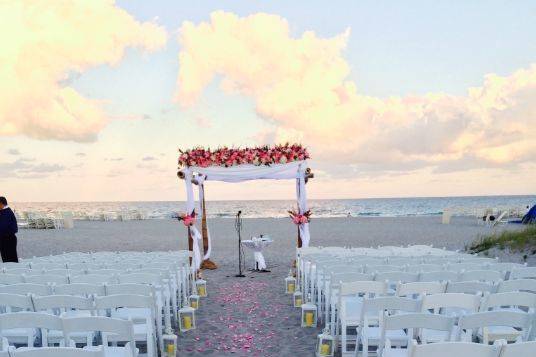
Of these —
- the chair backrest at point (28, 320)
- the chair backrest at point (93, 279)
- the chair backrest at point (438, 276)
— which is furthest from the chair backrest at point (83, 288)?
the chair backrest at point (438, 276)

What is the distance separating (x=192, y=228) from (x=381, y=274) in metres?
7.57

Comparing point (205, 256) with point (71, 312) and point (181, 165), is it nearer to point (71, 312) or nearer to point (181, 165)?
point (181, 165)

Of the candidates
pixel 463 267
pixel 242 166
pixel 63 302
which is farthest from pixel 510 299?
pixel 242 166

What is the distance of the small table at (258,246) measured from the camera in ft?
38.7

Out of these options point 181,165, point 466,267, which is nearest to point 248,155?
point 181,165

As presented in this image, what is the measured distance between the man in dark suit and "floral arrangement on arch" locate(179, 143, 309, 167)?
14.5ft

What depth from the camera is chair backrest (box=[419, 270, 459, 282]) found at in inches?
220

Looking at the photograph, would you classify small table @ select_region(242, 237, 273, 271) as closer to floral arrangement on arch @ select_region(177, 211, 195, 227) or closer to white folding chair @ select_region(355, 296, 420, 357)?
floral arrangement on arch @ select_region(177, 211, 195, 227)

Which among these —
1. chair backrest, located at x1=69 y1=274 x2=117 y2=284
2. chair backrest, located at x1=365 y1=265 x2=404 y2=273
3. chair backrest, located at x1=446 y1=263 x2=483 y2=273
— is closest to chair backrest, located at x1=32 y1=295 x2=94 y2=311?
chair backrest, located at x1=69 y1=274 x2=117 y2=284

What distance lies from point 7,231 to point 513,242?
12762mm

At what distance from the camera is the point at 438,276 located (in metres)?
5.66

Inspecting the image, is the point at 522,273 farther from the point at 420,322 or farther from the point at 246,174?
the point at 246,174

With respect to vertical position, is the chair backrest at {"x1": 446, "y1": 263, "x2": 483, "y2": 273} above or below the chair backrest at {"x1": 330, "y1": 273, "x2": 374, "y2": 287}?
below

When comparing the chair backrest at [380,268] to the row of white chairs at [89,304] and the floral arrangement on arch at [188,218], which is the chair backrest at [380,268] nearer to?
the row of white chairs at [89,304]
